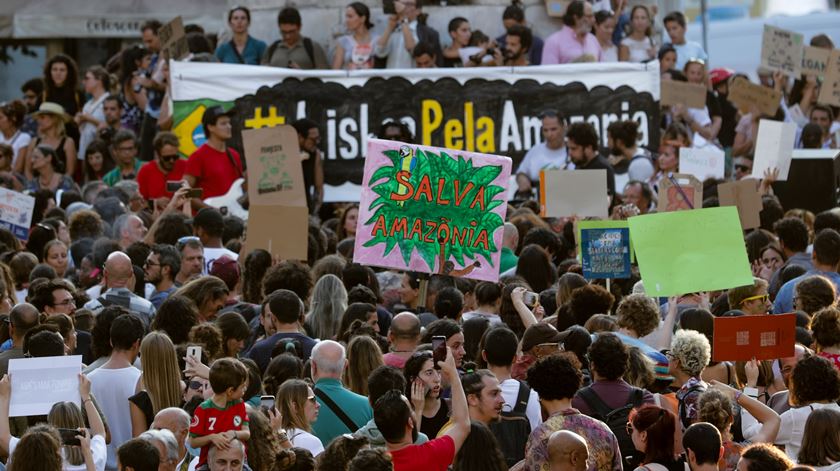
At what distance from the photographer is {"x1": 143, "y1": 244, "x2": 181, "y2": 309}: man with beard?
35.9 feet

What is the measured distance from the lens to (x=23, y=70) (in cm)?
2477

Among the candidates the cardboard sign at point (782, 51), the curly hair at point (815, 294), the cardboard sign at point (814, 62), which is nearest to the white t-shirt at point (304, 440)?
the curly hair at point (815, 294)

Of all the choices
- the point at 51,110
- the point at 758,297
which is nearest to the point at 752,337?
the point at 758,297

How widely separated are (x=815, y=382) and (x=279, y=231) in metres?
4.91

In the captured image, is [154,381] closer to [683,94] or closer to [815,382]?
[815,382]

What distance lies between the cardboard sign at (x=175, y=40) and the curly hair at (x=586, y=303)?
8422 millimetres

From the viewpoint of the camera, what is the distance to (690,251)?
10.2 meters

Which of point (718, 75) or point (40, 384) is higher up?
point (718, 75)

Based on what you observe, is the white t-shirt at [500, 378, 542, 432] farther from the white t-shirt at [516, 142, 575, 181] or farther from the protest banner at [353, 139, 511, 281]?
the white t-shirt at [516, 142, 575, 181]

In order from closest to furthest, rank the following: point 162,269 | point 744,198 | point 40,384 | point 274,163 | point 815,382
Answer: point 40,384 < point 815,382 < point 162,269 < point 744,198 < point 274,163

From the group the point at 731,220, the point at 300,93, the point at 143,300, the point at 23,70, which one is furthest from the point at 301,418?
the point at 23,70

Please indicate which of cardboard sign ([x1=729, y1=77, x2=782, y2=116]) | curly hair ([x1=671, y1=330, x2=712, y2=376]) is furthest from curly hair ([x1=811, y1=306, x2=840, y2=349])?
cardboard sign ([x1=729, y1=77, x2=782, y2=116])

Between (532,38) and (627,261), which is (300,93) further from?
(627,261)

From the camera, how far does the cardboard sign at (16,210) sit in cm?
1327
